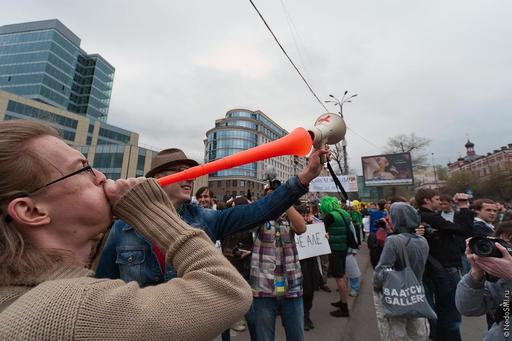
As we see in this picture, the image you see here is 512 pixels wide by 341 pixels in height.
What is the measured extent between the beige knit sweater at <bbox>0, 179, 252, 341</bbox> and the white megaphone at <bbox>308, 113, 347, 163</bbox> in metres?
1.15

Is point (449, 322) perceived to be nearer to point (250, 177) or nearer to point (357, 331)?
point (357, 331)

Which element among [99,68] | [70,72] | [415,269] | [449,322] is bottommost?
[449,322]

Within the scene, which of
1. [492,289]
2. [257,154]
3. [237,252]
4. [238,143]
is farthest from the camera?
[238,143]

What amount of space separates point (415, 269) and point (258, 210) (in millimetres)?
2742

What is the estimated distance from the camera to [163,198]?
1.06 m

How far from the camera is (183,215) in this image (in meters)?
1.87

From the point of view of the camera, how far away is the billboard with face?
2655cm

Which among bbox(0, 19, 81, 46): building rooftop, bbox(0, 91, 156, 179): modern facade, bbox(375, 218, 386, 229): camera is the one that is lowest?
bbox(375, 218, 386, 229): camera

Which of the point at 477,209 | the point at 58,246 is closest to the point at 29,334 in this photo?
the point at 58,246

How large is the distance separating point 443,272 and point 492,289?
6.89 feet

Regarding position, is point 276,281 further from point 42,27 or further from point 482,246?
point 42,27

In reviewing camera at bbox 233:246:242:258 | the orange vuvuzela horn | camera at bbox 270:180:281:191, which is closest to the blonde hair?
the orange vuvuzela horn

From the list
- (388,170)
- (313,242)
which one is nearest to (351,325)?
(313,242)

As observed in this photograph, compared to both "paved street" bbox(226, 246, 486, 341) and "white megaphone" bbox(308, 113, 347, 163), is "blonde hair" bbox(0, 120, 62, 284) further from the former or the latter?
"paved street" bbox(226, 246, 486, 341)
